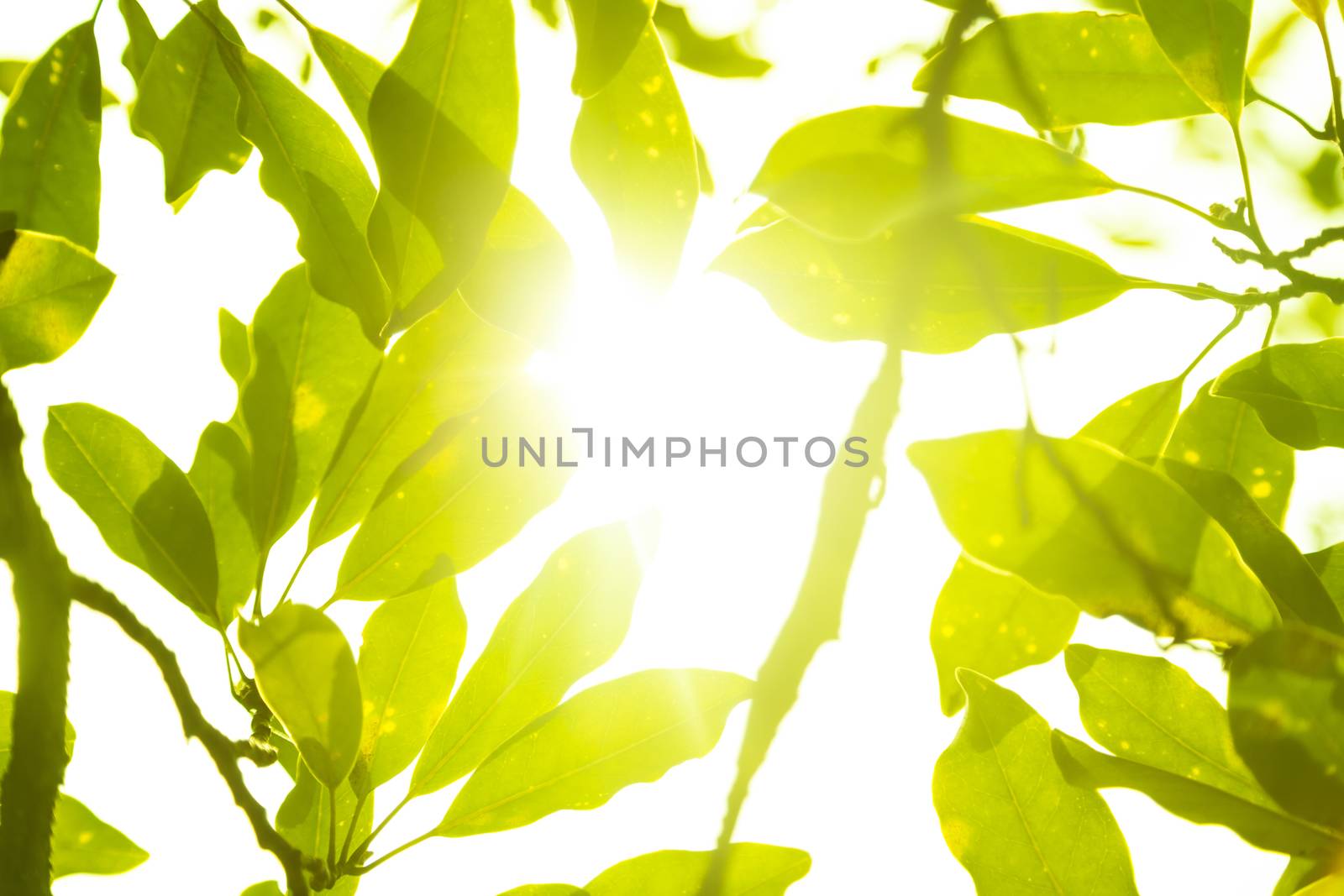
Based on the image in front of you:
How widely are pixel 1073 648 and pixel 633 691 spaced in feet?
0.86

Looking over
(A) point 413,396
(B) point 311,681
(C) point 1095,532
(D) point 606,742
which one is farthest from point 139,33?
(C) point 1095,532

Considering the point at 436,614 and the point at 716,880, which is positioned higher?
the point at 436,614

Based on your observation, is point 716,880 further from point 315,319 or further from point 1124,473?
point 315,319

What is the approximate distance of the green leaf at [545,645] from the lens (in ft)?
1.93

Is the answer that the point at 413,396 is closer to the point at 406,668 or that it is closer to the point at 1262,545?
the point at 406,668

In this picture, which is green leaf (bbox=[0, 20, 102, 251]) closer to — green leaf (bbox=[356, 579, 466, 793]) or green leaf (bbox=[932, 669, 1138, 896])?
green leaf (bbox=[356, 579, 466, 793])

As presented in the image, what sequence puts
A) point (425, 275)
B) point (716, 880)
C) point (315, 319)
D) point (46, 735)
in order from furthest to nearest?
point (315, 319) → point (425, 275) → point (46, 735) → point (716, 880)

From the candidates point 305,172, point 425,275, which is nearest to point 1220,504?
point 425,275

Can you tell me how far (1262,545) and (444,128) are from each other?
0.50 metres

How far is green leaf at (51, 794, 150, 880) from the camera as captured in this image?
61 centimetres

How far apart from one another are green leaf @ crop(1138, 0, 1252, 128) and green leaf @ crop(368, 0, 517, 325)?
39 centimetres

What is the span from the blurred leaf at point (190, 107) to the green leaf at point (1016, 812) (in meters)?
0.61

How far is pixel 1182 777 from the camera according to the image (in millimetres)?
483

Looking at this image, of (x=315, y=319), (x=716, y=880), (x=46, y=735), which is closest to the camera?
(x=716, y=880)
